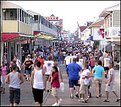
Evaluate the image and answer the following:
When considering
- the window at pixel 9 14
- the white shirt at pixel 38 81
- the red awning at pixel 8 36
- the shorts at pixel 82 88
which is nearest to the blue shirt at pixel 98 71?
the shorts at pixel 82 88

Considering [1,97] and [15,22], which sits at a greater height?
[15,22]

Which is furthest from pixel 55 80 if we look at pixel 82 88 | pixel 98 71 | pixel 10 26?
pixel 10 26

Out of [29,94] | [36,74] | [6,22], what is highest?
[6,22]

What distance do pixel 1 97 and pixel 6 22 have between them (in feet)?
56.3

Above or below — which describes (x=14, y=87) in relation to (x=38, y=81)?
below

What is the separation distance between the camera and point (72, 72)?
17078 mm

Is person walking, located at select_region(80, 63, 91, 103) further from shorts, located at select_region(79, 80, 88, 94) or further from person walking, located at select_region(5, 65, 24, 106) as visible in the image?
person walking, located at select_region(5, 65, 24, 106)

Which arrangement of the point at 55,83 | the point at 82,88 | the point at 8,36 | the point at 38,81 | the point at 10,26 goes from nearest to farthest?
the point at 38,81, the point at 55,83, the point at 82,88, the point at 8,36, the point at 10,26

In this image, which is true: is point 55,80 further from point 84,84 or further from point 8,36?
point 8,36

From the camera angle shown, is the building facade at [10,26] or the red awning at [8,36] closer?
the red awning at [8,36]

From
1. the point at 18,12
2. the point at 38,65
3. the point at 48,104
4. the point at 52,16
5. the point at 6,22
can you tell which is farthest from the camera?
the point at 52,16

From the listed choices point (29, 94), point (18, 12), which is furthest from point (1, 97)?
point (18, 12)

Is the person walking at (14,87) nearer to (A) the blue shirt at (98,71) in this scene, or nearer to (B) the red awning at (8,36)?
(A) the blue shirt at (98,71)

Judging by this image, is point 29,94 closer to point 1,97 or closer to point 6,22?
point 1,97
